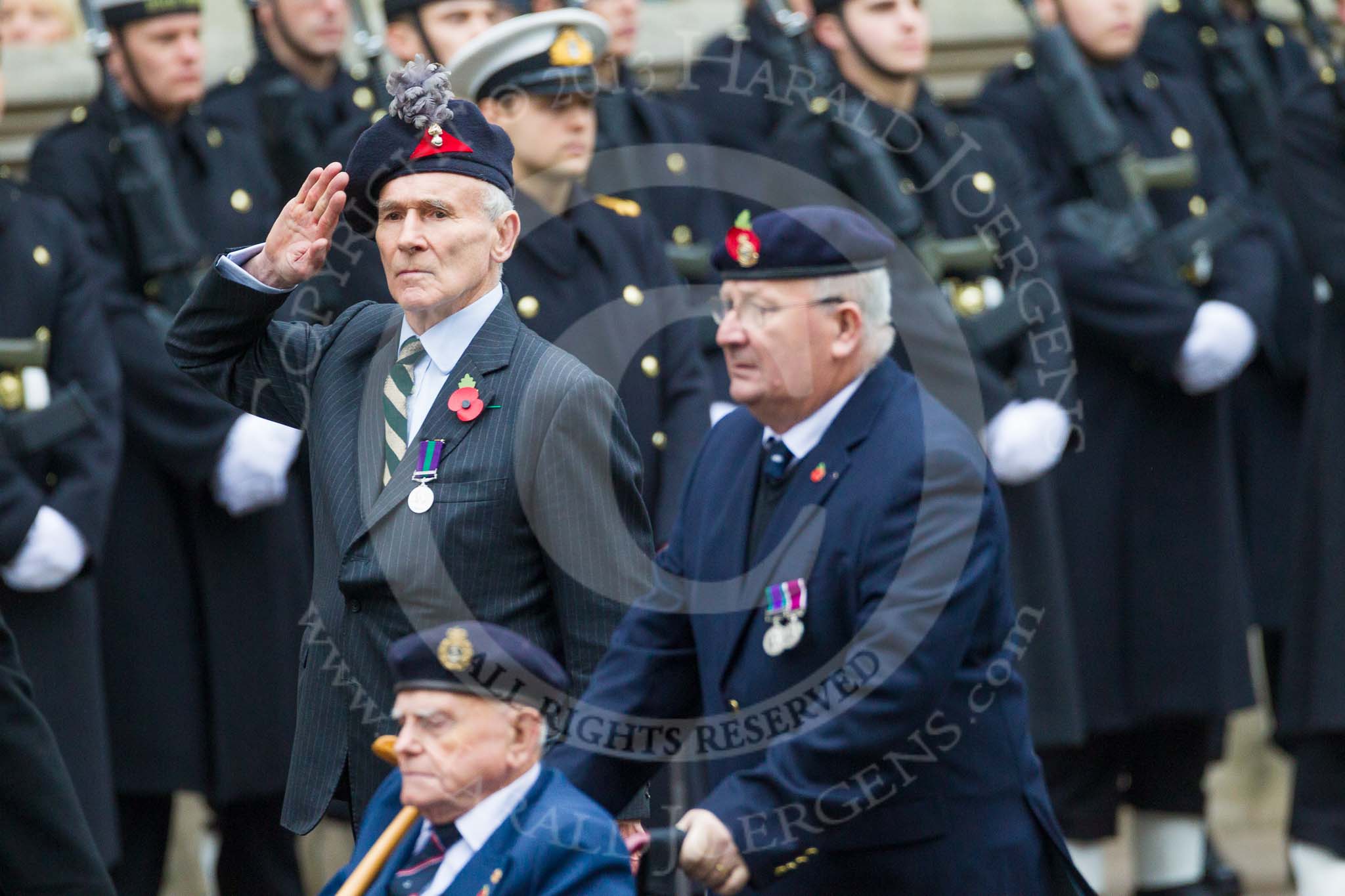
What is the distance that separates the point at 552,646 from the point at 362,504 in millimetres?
378

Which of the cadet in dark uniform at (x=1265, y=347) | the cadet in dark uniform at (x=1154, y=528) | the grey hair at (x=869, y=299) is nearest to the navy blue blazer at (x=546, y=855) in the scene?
the grey hair at (x=869, y=299)

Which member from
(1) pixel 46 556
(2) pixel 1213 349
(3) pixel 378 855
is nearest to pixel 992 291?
(2) pixel 1213 349

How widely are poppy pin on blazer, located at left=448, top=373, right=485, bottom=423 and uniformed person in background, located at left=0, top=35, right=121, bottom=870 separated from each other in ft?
7.35

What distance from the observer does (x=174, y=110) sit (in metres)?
6.43

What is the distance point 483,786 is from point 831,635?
2.88 ft

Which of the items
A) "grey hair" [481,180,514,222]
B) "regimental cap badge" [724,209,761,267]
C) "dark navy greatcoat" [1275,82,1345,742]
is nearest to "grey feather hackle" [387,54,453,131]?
"grey hair" [481,180,514,222]

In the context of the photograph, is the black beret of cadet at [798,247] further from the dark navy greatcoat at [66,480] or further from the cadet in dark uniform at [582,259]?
the dark navy greatcoat at [66,480]

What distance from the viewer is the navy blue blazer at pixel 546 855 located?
3223 mm

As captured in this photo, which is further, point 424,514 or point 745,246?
point 745,246

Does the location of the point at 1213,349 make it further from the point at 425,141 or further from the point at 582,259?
the point at 425,141

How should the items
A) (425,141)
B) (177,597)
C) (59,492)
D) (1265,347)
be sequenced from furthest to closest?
(1265,347), (177,597), (59,492), (425,141)

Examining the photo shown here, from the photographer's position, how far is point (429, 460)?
144 inches

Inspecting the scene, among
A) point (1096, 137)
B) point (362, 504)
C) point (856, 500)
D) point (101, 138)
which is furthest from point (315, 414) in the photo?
point (1096, 137)

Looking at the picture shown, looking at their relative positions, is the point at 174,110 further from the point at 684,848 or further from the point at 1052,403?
the point at 684,848
